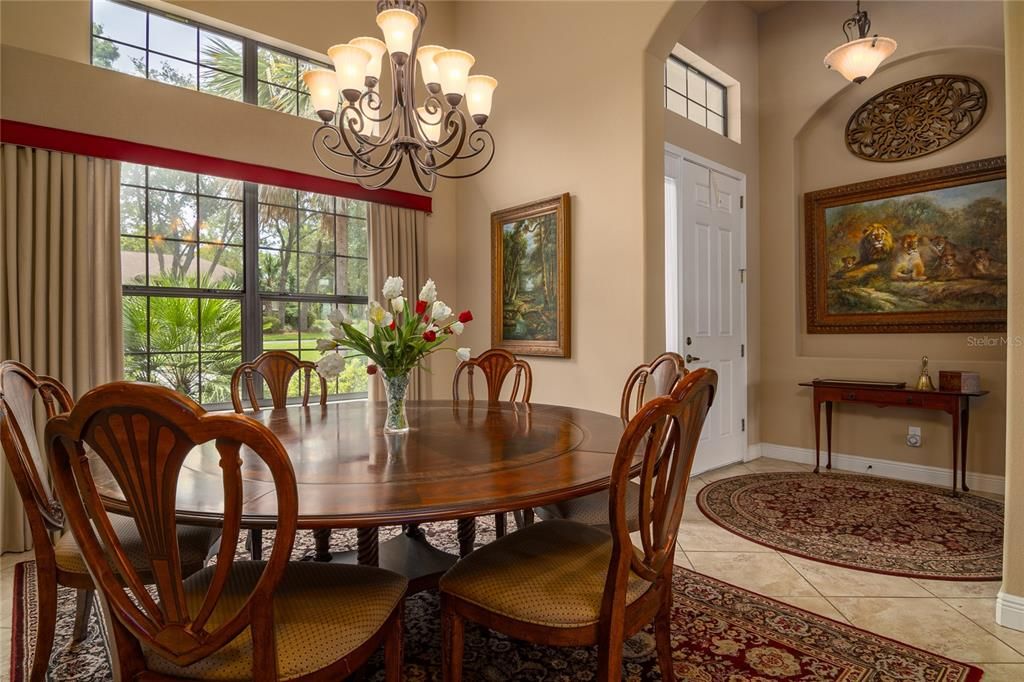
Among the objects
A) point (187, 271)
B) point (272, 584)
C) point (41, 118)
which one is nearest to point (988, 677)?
point (272, 584)

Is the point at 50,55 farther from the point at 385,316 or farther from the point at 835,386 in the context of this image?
the point at 835,386

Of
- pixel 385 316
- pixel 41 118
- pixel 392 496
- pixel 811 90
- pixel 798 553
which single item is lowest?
pixel 798 553

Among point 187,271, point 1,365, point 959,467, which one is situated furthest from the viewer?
point 959,467

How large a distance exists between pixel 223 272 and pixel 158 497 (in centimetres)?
297

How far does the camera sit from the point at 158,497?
95 centimetres

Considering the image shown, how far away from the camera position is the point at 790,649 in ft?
6.07

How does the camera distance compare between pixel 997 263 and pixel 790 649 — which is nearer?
pixel 790 649

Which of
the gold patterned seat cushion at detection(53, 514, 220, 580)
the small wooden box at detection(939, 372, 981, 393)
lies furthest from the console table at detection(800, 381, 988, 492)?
the gold patterned seat cushion at detection(53, 514, 220, 580)

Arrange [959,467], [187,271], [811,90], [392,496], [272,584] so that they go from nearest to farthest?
[272,584] → [392,496] → [187,271] → [959,467] → [811,90]

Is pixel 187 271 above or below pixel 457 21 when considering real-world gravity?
below

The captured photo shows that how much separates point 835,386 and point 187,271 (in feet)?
14.9

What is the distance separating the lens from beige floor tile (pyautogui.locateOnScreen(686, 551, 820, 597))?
231 cm

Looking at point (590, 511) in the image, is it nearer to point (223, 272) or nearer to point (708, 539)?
point (708, 539)

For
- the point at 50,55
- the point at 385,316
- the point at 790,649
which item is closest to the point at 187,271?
the point at 50,55
